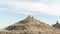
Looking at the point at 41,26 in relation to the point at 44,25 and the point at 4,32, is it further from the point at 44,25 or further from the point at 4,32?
the point at 4,32

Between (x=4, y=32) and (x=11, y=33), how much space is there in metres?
1.59

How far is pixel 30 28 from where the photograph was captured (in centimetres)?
3594

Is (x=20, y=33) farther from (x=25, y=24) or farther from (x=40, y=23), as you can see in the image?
(x=40, y=23)

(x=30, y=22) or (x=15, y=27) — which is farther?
(x=30, y=22)

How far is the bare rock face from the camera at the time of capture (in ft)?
110

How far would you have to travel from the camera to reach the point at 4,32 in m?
33.8

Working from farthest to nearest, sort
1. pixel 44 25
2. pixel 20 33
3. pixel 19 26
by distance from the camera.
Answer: pixel 44 25 → pixel 19 26 → pixel 20 33

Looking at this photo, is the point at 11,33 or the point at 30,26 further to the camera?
the point at 30,26

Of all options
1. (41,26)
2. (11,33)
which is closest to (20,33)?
(11,33)

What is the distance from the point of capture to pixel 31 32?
33.0 meters

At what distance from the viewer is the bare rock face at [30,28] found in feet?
110

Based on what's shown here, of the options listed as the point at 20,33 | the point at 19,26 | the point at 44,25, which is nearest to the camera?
the point at 20,33

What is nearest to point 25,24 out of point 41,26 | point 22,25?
point 22,25

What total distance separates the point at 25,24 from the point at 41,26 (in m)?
3.30
